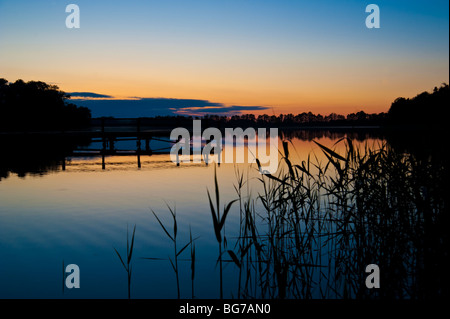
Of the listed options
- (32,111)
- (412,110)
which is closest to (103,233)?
(32,111)

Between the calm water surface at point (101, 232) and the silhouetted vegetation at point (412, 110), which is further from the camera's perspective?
the silhouetted vegetation at point (412, 110)

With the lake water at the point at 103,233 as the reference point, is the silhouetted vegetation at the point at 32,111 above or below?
above

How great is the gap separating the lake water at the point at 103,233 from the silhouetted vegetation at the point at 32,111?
3523 cm

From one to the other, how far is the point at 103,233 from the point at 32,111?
4897 cm

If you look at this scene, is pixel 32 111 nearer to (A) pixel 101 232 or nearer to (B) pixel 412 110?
(A) pixel 101 232

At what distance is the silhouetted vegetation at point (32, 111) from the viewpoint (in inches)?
1950

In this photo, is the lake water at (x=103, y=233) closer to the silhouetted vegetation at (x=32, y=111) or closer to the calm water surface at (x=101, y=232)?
the calm water surface at (x=101, y=232)

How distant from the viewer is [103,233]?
8109 millimetres

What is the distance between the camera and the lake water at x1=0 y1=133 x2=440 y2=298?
222 inches

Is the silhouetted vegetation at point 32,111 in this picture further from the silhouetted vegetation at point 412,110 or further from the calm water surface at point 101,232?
the silhouetted vegetation at point 412,110

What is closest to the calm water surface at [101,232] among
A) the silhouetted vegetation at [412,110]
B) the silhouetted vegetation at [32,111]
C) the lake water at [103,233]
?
the lake water at [103,233]
